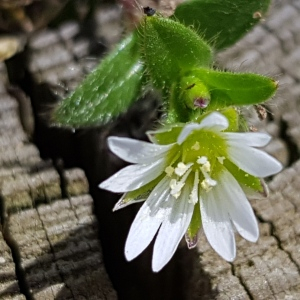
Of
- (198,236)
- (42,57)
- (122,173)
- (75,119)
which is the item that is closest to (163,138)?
A: (122,173)

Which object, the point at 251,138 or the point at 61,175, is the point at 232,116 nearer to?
the point at 251,138

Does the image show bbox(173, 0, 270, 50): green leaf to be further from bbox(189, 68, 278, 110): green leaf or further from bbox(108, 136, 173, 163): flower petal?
bbox(108, 136, 173, 163): flower petal

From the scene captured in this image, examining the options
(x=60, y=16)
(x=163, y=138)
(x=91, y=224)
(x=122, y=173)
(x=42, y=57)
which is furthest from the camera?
(x=60, y=16)

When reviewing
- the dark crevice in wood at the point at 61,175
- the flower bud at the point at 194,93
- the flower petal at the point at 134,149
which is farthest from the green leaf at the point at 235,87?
the dark crevice in wood at the point at 61,175

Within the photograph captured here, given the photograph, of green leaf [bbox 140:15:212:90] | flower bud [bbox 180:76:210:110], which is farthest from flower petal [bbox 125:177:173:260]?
green leaf [bbox 140:15:212:90]

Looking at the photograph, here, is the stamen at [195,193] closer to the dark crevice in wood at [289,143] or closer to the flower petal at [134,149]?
the flower petal at [134,149]

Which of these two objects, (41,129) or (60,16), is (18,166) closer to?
(41,129)
